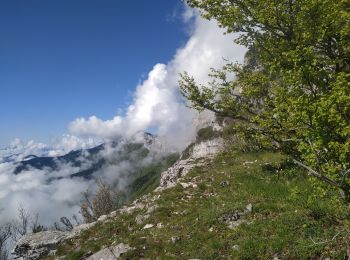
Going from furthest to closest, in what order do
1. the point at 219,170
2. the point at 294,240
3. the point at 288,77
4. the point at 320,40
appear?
the point at 219,170
the point at 294,240
the point at 320,40
the point at 288,77

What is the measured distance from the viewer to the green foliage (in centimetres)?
1069

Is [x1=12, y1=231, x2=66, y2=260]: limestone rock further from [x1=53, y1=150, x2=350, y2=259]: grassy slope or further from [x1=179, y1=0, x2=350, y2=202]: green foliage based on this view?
[x1=179, y1=0, x2=350, y2=202]: green foliage

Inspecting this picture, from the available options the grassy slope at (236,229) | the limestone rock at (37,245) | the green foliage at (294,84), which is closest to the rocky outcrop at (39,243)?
the limestone rock at (37,245)

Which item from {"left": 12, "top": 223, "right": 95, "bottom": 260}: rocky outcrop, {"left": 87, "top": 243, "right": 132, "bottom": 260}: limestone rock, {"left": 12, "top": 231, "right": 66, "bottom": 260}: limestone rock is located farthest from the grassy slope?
{"left": 12, "top": 231, "right": 66, "bottom": 260}: limestone rock

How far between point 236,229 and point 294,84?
906 cm

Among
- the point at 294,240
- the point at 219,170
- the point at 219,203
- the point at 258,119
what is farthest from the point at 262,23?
the point at 219,170

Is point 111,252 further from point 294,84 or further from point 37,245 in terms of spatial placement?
point 294,84

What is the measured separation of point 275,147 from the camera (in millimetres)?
14312

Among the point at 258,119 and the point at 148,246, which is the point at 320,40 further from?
the point at 148,246

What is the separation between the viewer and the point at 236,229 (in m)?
18.6

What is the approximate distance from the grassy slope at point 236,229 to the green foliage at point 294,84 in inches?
65.4

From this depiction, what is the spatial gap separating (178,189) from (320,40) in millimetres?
17477

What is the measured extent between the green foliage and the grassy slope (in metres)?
1.66

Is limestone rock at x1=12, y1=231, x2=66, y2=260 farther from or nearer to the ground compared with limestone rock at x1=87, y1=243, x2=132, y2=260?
farther from the ground
